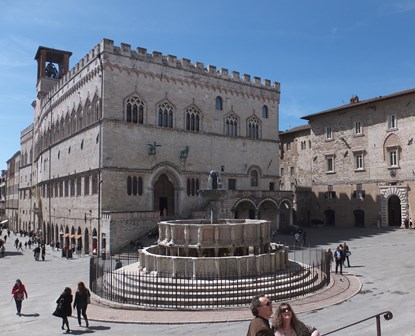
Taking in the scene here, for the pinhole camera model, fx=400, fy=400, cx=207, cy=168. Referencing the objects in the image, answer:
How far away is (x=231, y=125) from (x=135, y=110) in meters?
11.2

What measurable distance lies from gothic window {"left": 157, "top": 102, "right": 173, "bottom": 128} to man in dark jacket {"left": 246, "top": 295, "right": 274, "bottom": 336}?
32276mm

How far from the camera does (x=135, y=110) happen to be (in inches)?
1377

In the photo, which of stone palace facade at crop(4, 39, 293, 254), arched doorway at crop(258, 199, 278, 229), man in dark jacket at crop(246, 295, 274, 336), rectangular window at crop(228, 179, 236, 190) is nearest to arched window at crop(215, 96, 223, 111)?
stone palace facade at crop(4, 39, 293, 254)

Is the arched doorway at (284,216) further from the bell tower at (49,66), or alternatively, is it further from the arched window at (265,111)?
the bell tower at (49,66)

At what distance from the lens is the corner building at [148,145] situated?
33.2 metres

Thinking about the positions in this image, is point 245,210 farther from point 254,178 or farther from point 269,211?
point 254,178

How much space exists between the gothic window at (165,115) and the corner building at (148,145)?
0.11 metres

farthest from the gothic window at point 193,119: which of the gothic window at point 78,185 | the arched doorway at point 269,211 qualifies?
the gothic window at point 78,185

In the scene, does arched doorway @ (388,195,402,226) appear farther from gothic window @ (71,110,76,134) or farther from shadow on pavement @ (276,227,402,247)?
gothic window @ (71,110,76,134)

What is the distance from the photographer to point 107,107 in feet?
109

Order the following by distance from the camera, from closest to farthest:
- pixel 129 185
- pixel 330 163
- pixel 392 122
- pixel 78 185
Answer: pixel 129 185
pixel 78 185
pixel 392 122
pixel 330 163

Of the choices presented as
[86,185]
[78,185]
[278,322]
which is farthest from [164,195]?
[278,322]

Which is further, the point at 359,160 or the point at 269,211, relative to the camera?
the point at 359,160

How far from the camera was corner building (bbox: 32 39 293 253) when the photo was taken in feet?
109
